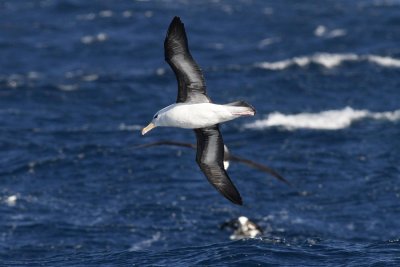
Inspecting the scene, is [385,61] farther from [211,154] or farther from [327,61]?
[211,154]

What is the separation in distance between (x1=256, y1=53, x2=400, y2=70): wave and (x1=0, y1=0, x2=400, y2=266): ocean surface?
12 cm

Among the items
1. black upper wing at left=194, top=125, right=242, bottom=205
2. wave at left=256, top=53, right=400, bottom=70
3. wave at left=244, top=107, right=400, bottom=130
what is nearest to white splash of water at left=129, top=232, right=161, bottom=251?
black upper wing at left=194, top=125, right=242, bottom=205

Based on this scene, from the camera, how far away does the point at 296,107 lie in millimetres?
47688

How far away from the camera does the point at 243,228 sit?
32500mm

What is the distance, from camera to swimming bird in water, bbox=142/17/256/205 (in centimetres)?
2059

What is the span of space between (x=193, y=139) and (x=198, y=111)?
22624 mm

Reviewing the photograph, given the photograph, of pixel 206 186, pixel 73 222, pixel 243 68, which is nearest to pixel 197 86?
pixel 73 222

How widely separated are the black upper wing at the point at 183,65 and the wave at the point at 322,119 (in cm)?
2317

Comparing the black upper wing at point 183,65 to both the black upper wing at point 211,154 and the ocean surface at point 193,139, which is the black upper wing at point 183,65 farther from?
the ocean surface at point 193,139

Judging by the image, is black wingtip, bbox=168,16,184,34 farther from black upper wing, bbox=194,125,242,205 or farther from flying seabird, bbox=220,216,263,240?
flying seabird, bbox=220,216,263,240

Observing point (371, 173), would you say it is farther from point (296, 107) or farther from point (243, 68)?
point (243, 68)

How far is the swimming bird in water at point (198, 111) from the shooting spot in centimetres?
2059

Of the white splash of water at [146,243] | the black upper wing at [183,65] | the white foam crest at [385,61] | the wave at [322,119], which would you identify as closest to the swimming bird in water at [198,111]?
the black upper wing at [183,65]

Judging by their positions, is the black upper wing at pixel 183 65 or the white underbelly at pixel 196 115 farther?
the white underbelly at pixel 196 115
